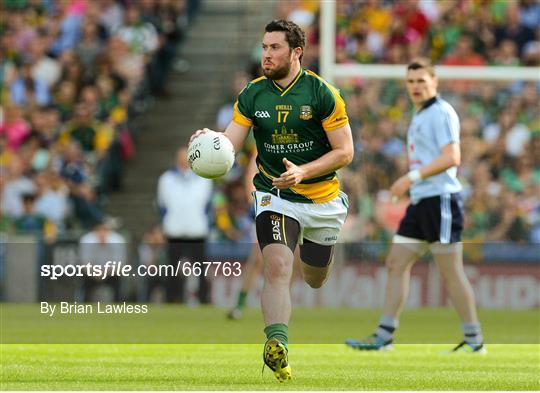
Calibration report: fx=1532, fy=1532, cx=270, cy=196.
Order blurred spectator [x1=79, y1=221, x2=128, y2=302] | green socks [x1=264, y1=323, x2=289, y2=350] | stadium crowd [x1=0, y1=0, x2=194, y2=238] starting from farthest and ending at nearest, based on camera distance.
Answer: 1. stadium crowd [x1=0, y1=0, x2=194, y2=238]
2. blurred spectator [x1=79, y1=221, x2=128, y2=302]
3. green socks [x1=264, y1=323, x2=289, y2=350]

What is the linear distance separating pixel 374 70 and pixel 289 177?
9906 mm

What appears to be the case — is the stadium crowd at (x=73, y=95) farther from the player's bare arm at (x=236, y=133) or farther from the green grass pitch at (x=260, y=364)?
the player's bare arm at (x=236, y=133)

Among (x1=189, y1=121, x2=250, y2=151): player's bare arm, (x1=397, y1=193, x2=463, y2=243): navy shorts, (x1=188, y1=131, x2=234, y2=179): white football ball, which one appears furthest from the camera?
(x1=397, y1=193, x2=463, y2=243): navy shorts

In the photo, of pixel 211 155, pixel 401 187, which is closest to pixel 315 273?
pixel 211 155

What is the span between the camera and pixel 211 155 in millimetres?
10164

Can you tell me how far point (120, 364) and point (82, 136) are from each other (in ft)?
42.3

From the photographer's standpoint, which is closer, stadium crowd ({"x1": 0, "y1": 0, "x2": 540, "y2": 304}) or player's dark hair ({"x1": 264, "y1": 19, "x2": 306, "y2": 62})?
player's dark hair ({"x1": 264, "y1": 19, "x2": 306, "y2": 62})

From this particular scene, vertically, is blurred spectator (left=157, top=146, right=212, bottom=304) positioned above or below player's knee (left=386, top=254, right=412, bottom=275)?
below

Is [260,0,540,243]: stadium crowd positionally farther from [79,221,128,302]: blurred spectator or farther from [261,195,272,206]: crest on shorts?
[261,195,272,206]: crest on shorts

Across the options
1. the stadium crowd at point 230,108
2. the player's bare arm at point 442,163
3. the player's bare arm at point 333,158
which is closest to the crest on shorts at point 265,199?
the player's bare arm at point 333,158

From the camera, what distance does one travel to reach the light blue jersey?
1321 centimetres
